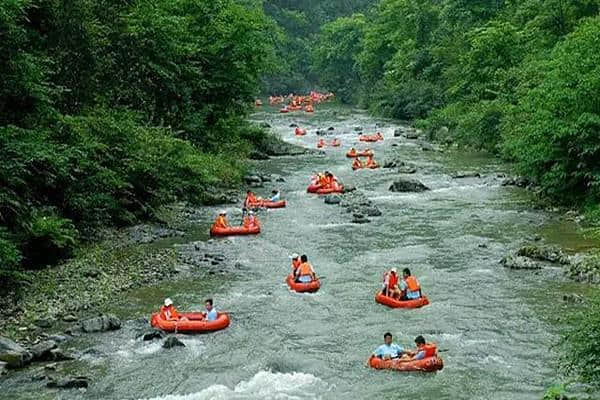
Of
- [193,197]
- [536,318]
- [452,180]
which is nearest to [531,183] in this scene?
[452,180]

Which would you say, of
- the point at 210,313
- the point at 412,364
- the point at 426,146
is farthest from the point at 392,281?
the point at 426,146

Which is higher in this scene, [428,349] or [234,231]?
[428,349]

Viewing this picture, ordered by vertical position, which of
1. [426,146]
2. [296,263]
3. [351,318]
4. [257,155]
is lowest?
[351,318]

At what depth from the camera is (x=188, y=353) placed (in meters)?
14.4

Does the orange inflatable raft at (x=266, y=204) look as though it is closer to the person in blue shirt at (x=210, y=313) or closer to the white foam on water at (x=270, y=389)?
the person in blue shirt at (x=210, y=313)

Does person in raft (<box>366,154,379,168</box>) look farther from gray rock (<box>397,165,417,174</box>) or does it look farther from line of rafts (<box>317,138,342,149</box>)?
line of rafts (<box>317,138,342,149</box>)

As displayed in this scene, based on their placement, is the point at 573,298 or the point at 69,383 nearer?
the point at 69,383

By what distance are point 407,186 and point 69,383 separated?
19933 mm

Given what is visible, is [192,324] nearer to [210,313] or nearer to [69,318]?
[210,313]

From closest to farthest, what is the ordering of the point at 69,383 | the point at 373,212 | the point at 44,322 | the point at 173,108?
1. the point at 69,383
2. the point at 44,322
3. the point at 373,212
4. the point at 173,108

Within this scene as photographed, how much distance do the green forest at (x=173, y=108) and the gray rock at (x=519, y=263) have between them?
3.25 meters

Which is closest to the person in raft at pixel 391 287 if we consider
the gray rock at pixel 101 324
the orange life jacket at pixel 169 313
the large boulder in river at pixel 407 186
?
the orange life jacket at pixel 169 313

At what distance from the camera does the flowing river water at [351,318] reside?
12.7 m

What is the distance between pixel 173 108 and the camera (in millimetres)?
32500
